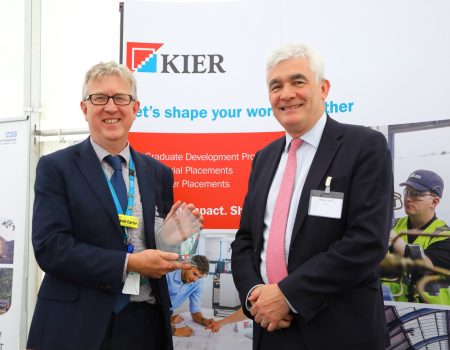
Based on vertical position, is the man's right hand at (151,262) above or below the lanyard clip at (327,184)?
below

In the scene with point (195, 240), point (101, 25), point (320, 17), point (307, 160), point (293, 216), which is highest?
point (101, 25)

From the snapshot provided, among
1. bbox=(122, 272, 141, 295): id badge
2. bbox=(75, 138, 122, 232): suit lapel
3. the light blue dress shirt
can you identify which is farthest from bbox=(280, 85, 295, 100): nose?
the light blue dress shirt

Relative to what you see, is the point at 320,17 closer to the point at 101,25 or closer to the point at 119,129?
the point at 119,129

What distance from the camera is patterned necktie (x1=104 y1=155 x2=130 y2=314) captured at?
6.09ft

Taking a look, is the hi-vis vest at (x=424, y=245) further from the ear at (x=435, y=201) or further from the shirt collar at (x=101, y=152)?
the shirt collar at (x=101, y=152)

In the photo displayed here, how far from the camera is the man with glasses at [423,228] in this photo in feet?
8.46

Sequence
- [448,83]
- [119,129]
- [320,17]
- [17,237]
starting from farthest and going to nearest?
[17,237] < [320,17] < [448,83] < [119,129]

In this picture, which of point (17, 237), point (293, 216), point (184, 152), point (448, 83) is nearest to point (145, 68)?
point (184, 152)

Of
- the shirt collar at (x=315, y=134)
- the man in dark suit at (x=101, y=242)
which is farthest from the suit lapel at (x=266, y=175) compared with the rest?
the man in dark suit at (x=101, y=242)

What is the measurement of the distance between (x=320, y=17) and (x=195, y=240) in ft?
5.35

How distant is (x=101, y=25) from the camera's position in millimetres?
3988

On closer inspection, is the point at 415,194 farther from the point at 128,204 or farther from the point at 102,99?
the point at 102,99

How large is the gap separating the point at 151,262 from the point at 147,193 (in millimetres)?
355

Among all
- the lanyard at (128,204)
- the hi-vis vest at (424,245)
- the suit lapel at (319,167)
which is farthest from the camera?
the hi-vis vest at (424,245)
